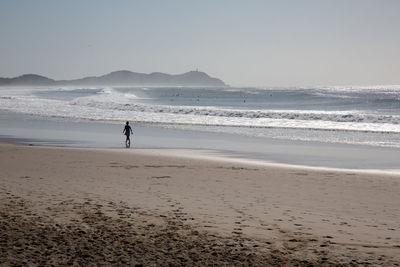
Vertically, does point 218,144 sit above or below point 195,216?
above

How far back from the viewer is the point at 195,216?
9.72 meters

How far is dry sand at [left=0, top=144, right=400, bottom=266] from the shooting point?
7332 millimetres

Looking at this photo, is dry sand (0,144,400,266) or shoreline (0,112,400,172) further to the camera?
shoreline (0,112,400,172)

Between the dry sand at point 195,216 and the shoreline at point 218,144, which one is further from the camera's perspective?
the shoreline at point 218,144

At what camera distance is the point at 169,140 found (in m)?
27.0

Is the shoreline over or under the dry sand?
over

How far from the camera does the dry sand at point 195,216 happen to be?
7.33 meters

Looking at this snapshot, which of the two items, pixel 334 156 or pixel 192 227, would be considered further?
pixel 334 156

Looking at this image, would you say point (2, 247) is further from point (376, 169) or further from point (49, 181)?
point (376, 169)

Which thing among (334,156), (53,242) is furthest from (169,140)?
(53,242)

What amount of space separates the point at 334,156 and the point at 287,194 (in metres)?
9.23

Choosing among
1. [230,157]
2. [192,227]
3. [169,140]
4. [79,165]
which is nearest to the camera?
[192,227]

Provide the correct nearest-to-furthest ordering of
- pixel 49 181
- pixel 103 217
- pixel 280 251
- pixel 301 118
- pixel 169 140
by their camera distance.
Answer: pixel 280 251, pixel 103 217, pixel 49 181, pixel 169 140, pixel 301 118

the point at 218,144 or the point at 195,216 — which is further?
the point at 218,144
